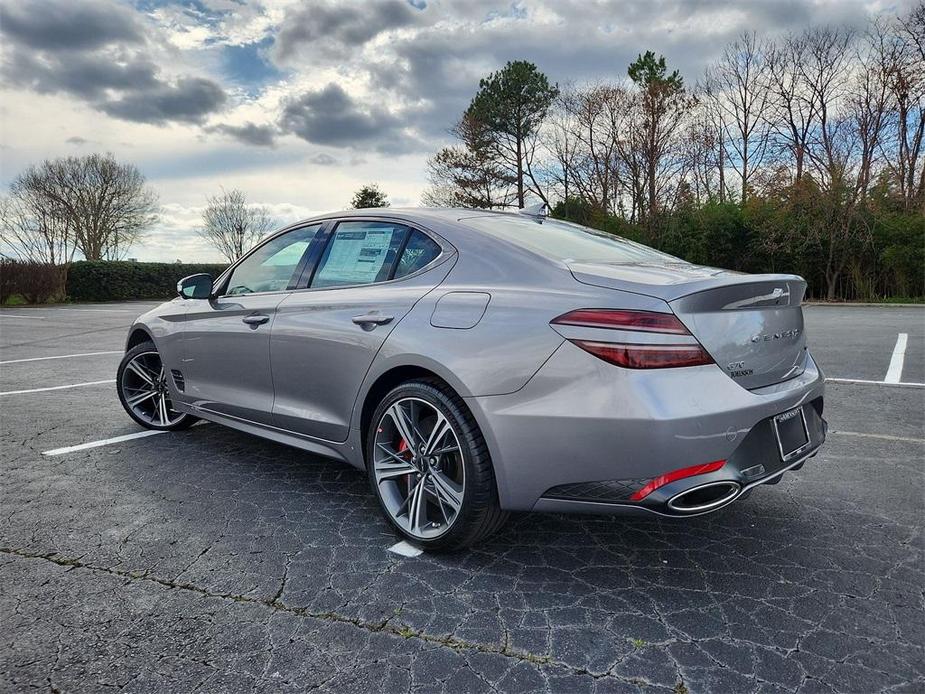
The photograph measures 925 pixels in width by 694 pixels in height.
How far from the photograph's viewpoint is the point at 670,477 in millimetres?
2193

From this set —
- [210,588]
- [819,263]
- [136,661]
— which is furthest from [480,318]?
[819,263]

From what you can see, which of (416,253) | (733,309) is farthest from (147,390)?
(733,309)

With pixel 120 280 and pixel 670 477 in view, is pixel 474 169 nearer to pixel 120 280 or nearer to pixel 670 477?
pixel 120 280

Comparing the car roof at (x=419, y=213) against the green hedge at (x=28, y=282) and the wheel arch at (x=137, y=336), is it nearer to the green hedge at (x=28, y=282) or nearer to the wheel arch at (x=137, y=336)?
the wheel arch at (x=137, y=336)

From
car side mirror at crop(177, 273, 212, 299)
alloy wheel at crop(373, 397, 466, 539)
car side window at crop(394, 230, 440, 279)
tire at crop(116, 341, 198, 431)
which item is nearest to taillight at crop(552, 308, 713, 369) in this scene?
alloy wheel at crop(373, 397, 466, 539)

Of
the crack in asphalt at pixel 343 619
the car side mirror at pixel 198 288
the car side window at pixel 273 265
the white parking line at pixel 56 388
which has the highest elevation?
the car side window at pixel 273 265

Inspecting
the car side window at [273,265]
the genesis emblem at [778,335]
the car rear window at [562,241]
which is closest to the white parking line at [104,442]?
the car side window at [273,265]

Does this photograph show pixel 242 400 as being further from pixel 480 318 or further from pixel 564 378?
pixel 564 378

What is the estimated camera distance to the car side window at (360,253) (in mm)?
3154

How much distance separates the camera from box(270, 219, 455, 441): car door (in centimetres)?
292

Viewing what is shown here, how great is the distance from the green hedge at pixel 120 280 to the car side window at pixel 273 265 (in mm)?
22938

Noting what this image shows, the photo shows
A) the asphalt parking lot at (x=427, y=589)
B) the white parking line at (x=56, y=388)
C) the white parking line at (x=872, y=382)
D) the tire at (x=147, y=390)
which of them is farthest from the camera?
the white parking line at (x=56, y=388)

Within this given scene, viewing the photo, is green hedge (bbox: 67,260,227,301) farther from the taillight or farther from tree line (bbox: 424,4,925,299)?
the taillight

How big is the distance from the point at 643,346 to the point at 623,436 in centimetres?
32
